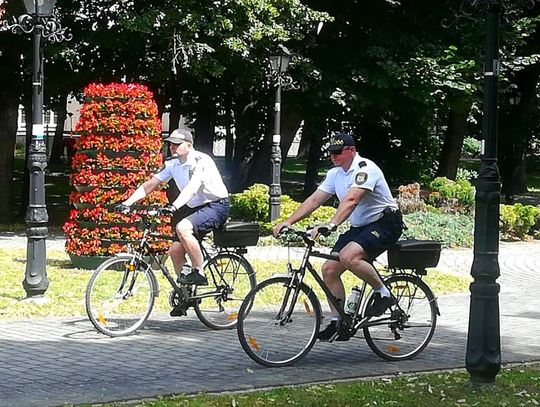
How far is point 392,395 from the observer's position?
6848 millimetres

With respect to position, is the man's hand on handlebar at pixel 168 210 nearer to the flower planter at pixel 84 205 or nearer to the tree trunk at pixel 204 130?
the flower planter at pixel 84 205

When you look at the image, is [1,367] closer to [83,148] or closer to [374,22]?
[83,148]

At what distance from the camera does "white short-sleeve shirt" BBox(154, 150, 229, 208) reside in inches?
368

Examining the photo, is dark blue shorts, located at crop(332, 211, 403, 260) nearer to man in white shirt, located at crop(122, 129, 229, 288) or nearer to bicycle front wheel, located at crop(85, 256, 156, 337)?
man in white shirt, located at crop(122, 129, 229, 288)

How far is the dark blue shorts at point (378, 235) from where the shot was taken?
809 centimetres

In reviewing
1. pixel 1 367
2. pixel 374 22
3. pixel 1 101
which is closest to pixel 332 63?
pixel 374 22

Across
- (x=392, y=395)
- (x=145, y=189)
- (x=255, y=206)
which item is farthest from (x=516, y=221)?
(x=392, y=395)

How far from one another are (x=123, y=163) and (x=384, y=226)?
6.22 meters

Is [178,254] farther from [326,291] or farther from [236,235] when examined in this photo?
[326,291]

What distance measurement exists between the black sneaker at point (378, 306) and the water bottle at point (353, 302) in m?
0.11

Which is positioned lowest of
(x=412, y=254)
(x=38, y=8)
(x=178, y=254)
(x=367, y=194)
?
(x=178, y=254)

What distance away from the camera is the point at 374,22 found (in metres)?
25.6

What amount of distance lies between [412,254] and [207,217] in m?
2.11

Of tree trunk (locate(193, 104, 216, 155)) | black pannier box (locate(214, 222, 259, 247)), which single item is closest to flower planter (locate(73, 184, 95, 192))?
black pannier box (locate(214, 222, 259, 247))
